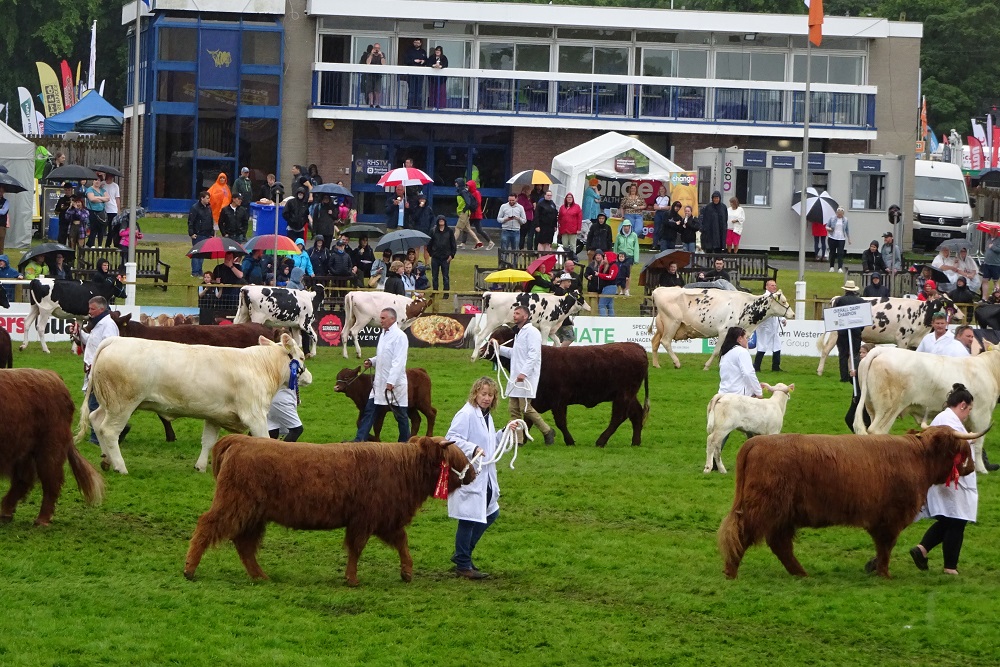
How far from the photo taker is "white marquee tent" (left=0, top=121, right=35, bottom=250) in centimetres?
3566

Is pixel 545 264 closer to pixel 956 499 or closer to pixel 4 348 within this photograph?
pixel 4 348

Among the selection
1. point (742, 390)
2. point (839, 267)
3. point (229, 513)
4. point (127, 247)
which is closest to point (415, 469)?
point (229, 513)

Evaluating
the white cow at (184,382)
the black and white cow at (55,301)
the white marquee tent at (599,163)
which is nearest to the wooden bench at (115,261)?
the black and white cow at (55,301)

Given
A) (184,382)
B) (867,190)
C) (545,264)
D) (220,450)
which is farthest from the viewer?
(867,190)

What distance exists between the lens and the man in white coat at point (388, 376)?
16453mm

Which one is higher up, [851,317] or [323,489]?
[851,317]

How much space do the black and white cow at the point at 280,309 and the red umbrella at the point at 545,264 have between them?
5898 mm

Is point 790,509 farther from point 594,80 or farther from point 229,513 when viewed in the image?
point 594,80

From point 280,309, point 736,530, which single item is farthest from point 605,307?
point 736,530

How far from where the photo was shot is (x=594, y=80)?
44562mm

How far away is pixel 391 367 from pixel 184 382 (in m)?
2.34

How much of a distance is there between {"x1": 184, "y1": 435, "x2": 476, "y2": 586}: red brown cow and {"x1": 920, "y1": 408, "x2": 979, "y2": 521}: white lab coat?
160 inches

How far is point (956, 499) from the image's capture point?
12.7 metres

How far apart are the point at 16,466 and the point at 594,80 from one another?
33.2 m
